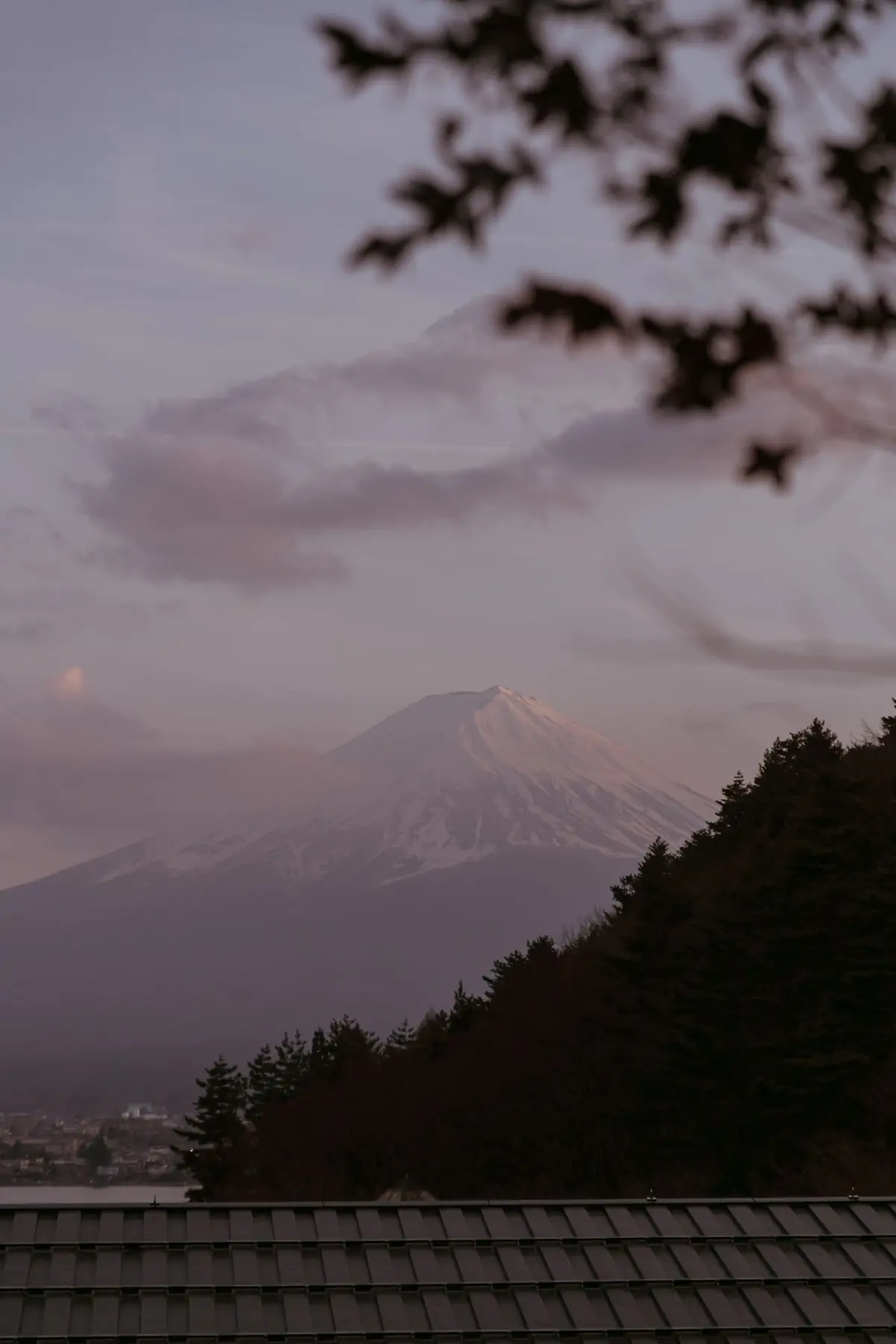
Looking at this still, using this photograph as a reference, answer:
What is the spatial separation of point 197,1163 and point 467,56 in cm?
7893

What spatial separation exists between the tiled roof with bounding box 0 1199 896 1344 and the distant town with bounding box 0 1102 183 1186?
57317 mm

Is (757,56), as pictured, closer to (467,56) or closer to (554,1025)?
(467,56)

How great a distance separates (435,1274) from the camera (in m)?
12.9

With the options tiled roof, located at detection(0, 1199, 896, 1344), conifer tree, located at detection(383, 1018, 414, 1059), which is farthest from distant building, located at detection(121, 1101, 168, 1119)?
tiled roof, located at detection(0, 1199, 896, 1344)

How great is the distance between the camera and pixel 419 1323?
486 inches

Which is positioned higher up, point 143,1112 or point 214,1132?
point 214,1132

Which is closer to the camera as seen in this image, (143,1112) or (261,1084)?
(261,1084)

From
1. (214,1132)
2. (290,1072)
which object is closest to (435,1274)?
(214,1132)

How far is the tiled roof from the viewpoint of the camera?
12242mm

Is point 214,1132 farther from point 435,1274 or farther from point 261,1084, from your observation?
point 435,1274

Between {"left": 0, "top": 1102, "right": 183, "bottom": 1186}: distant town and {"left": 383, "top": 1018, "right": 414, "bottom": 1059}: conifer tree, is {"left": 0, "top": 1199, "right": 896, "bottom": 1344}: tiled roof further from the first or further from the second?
{"left": 383, "top": 1018, "right": 414, "bottom": 1059}: conifer tree

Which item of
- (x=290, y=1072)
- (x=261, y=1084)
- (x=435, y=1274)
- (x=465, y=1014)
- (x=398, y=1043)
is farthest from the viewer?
(x=261, y=1084)

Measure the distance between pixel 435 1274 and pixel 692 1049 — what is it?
31.5m

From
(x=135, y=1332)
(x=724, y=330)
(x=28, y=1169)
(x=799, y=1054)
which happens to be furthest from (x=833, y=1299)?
(x=28, y=1169)
